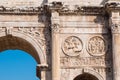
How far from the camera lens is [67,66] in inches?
628

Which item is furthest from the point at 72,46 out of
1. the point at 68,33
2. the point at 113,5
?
the point at 113,5

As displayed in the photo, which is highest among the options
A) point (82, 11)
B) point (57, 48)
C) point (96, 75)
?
point (82, 11)

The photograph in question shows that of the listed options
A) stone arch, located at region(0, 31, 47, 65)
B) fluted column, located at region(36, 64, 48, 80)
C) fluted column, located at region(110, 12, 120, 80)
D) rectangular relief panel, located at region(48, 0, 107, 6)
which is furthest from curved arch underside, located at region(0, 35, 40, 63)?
fluted column, located at region(110, 12, 120, 80)

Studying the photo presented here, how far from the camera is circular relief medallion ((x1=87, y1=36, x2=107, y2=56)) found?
16.3 meters

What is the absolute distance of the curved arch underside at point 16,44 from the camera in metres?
16.4

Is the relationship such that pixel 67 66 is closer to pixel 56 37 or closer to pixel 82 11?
pixel 56 37

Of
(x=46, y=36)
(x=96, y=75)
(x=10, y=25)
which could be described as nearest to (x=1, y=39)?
(x=10, y=25)

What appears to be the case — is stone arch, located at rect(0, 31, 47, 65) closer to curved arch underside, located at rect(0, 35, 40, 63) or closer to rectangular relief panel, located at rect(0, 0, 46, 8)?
curved arch underside, located at rect(0, 35, 40, 63)

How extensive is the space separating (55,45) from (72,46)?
80cm

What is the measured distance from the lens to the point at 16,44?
1730cm

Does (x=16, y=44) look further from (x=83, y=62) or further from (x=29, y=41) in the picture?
(x=83, y=62)

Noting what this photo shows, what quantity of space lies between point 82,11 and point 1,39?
3.40m

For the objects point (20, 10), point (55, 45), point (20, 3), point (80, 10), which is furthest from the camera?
point (20, 3)

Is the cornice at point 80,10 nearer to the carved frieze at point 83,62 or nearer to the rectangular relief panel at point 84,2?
the rectangular relief panel at point 84,2
